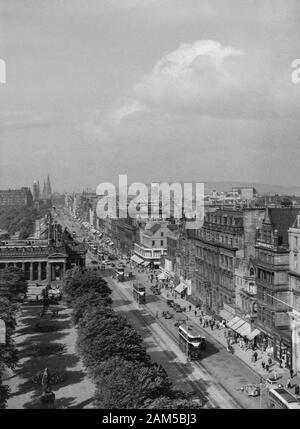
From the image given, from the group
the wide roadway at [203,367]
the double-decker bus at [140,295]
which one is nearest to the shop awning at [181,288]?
the double-decker bus at [140,295]

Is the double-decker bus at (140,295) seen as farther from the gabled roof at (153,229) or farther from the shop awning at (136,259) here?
the shop awning at (136,259)

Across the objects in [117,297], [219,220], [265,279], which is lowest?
[117,297]

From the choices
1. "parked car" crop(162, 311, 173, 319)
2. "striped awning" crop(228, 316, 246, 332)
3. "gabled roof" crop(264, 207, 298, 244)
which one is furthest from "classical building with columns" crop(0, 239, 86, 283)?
"gabled roof" crop(264, 207, 298, 244)

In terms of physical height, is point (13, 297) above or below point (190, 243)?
below

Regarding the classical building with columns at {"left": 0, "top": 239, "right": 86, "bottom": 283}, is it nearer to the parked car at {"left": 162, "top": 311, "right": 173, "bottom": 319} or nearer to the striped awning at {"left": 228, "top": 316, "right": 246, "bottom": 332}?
the parked car at {"left": 162, "top": 311, "right": 173, "bottom": 319}

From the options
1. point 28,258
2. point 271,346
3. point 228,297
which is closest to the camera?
point 271,346

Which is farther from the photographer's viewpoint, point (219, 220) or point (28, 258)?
point (28, 258)

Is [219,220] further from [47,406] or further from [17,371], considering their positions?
[47,406]
